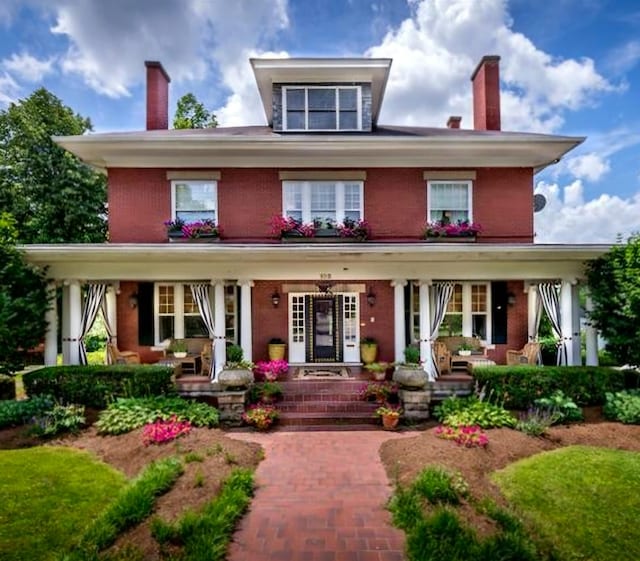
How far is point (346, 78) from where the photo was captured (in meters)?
12.4

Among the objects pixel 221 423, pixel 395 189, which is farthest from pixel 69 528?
pixel 395 189

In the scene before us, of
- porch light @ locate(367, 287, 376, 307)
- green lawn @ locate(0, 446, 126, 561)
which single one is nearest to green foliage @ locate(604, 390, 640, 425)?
porch light @ locate(367, 287, 376, 307)

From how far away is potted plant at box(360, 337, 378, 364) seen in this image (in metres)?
11.7

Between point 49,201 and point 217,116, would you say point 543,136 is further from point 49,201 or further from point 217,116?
point 49,201

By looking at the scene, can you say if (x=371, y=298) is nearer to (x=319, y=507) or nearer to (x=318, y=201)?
(x=318, y=201)

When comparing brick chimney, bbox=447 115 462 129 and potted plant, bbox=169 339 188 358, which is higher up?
brick chimney, bbox=447 115 462 129

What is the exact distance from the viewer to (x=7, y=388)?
30.5ft

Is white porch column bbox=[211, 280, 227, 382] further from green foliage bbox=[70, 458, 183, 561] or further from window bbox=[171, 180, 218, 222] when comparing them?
green foliage bbox=[70, 458, 183, 561]

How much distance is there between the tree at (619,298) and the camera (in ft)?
28.2

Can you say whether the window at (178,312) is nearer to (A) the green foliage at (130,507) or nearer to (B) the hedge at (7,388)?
(B) the hedge at (7,388)

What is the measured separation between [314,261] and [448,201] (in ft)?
16.6

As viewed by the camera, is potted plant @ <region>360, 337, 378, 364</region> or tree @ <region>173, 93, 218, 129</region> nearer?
potted plant @ <region>360, 337, 378, 364</region>

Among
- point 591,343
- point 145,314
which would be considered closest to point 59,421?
point 145,314

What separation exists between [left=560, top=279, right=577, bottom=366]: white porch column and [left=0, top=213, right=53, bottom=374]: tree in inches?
517
